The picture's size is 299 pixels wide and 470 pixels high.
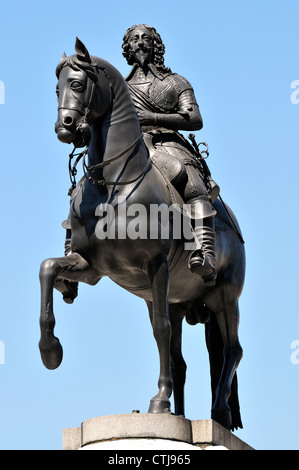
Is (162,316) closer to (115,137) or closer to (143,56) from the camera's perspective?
(115,137)

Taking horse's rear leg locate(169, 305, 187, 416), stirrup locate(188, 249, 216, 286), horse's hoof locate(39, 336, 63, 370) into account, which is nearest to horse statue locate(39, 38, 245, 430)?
horse's hoof locate(39, 336, 63, 370)

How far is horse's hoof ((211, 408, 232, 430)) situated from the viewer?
17.4m

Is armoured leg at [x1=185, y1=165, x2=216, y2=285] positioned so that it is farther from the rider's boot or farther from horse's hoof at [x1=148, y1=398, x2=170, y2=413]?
horse's hoof at [x1=148, y1=398, x2=170, y2=413]

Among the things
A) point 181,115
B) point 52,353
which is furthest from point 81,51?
point 52,353

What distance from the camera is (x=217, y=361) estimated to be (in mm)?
18234

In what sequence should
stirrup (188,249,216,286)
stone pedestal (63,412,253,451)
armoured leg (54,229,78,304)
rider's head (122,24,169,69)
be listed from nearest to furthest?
stone pedestal (63,412,253,451) < armoured leg (54,229,78,304) < stirrup (188,249,216,286) < rider's head (122,24,169,69)

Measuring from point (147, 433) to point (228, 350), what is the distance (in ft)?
11.2

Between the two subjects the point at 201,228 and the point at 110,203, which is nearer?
the point at 110,203

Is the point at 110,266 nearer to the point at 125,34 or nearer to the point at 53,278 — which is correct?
the point at 53,278

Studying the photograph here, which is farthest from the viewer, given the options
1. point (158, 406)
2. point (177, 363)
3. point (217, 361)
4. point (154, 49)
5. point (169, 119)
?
point (217, 361)

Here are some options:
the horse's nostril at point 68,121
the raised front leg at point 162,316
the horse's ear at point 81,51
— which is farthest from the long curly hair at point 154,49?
the raised front leg at point 162,316

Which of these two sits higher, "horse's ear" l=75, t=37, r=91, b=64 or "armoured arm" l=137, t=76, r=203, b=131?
"armoured arm" l=137, t=76, r=203, b=131

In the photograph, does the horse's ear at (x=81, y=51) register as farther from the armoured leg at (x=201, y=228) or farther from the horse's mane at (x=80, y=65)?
the armoured leg at (x=201, y=228)
